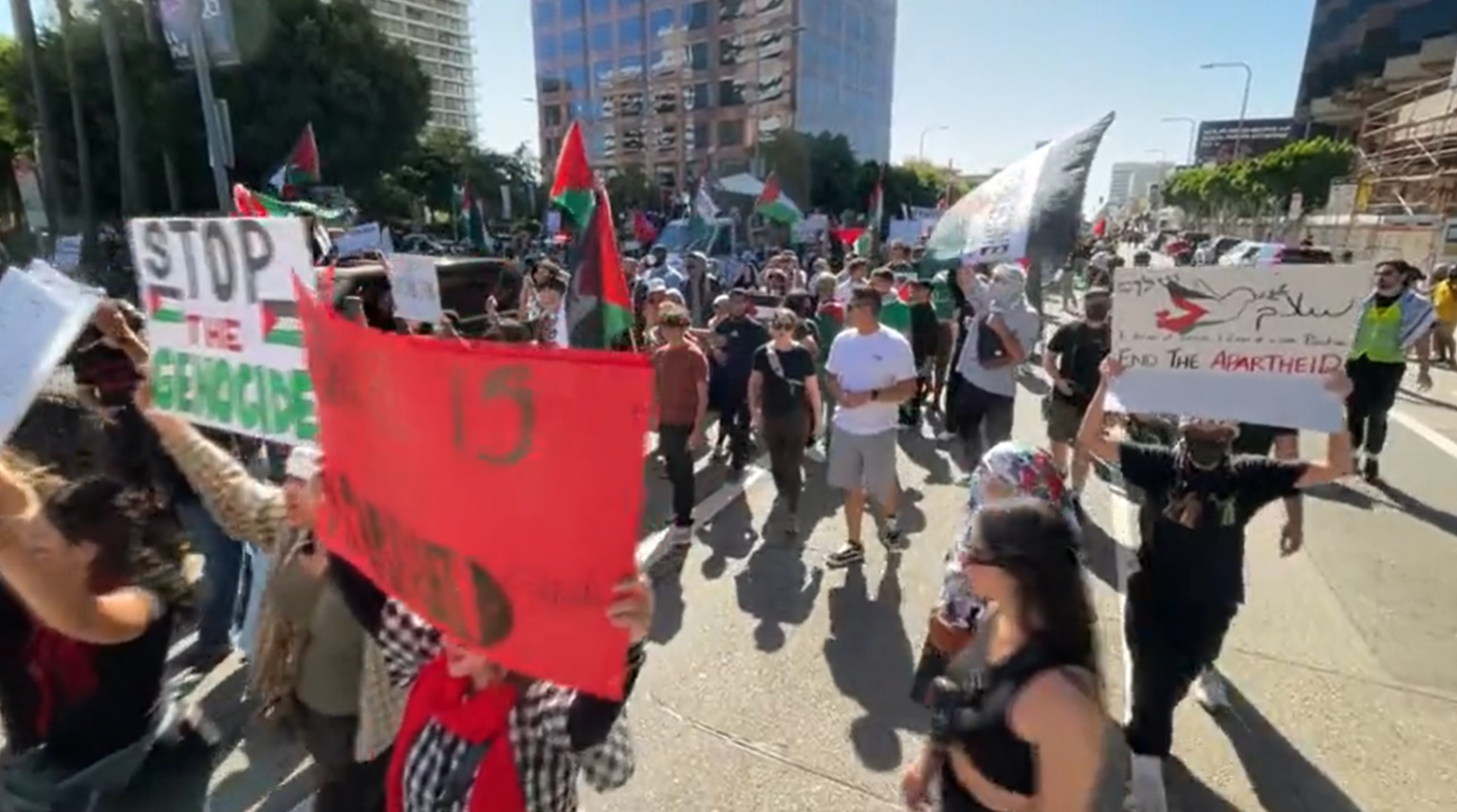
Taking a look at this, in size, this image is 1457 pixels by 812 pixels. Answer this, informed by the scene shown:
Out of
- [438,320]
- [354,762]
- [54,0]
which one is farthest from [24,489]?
[54,0]

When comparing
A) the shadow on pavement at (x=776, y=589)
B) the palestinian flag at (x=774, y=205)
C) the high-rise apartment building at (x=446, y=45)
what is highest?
the high-rise apartment building at (x=446, y=45)

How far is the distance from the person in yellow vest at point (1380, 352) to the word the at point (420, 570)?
763 centimetres

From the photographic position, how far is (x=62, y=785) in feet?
6.72

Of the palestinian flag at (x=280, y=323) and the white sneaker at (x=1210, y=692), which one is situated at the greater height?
the palestinian flag at (x=280, y=323)

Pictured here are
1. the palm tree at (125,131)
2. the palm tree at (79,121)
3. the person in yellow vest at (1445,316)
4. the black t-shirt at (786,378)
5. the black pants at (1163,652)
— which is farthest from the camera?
the palm tree at (79,121)

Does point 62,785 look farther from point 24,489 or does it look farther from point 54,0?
point 54,0

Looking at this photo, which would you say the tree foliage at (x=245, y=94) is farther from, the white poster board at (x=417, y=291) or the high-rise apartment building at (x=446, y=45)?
the high-rise apartment building at (x=446, y=45)

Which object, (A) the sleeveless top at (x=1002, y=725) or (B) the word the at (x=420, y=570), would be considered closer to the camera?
(B) the word the at (x=420, y=570)

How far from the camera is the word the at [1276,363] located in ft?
9.80

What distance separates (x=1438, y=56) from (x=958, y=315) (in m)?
60.7

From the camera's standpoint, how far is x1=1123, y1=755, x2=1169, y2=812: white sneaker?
3.06m

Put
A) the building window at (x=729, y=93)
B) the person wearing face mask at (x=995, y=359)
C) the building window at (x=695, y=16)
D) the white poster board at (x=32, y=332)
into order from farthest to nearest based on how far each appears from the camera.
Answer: the building window at (x=695, y=16) → the building window at (x=729, y=93) → the person wearing face mask at (x=995, y=359) → the white poster board at (x=32, y=332)

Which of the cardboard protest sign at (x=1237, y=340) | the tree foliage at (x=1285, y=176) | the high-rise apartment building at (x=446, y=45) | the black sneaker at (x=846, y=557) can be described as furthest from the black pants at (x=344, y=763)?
the high-rise apartment building at (x=446, y=45)

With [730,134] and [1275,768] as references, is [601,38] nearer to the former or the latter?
[730,134]
